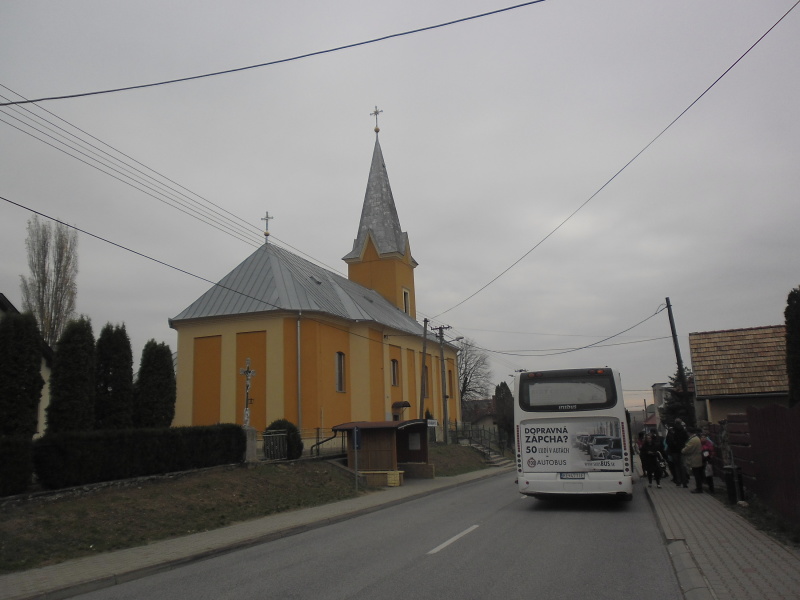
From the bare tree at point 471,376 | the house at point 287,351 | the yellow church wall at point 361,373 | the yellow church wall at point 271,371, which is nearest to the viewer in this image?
the yellow church wall at point 271,371

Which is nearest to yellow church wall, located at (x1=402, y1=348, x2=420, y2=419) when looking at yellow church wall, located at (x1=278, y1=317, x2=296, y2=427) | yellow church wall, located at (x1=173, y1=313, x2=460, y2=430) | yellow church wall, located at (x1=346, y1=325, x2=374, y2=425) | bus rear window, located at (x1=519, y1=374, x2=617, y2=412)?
yellow church wall, located at (x1=346, y1=325, x2=374, y2=425)

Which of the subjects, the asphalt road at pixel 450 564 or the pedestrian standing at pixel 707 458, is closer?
the asphalt road at pixel 450 564

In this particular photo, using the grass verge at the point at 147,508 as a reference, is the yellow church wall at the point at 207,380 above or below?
above

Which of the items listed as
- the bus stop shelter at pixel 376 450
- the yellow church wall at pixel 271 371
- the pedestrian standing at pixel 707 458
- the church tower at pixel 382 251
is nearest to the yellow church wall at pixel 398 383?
the yellow church wall at pixel 271 371

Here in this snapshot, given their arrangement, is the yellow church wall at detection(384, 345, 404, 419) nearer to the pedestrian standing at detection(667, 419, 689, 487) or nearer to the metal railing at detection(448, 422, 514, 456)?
the metal railing at detection(448, 422, 514, 456)

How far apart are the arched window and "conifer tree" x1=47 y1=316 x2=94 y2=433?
18.3 m

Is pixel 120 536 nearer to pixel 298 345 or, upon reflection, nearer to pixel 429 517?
pixel 429 517

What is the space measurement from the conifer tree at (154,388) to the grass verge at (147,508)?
2053mm

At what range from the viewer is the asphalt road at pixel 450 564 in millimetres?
7117

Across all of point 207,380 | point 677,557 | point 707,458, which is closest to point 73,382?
point 677,557

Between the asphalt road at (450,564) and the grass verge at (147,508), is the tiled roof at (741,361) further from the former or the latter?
the grass verge at (147,508)

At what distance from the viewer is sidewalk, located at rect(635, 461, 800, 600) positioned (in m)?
6.42

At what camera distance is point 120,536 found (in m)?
11.4

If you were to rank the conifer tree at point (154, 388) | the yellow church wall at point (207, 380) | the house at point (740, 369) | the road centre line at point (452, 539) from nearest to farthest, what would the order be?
the road centre line at point (452, 539) → the conifer tree at point (154, 388) → the house at point (740, 369) → the yellow church wall at point (207, 380)
